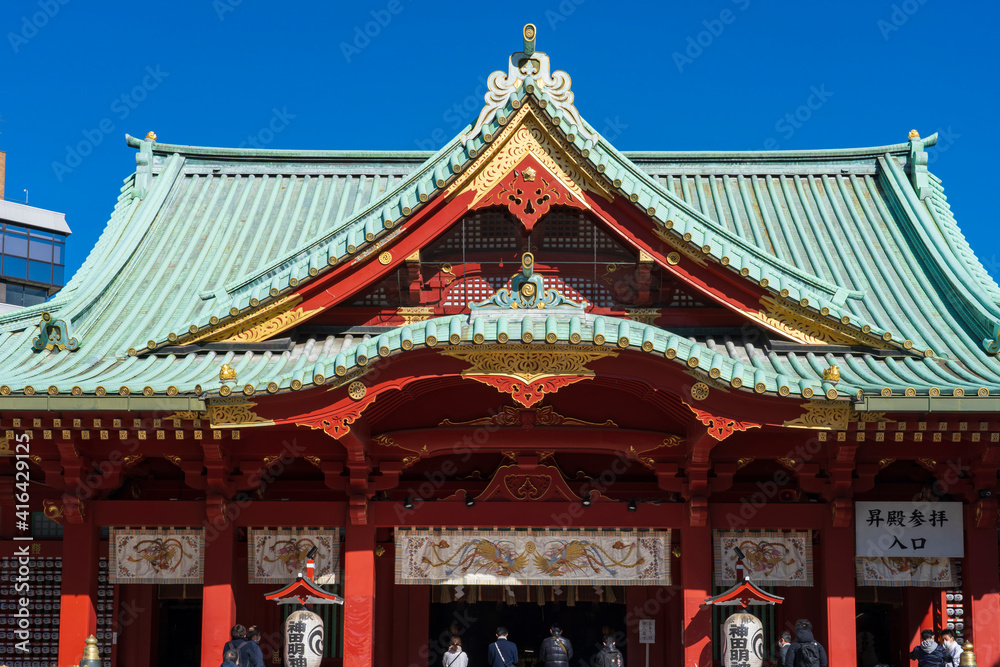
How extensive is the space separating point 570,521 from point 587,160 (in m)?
4.02

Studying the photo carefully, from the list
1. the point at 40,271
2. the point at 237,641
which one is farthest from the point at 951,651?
the point at 40,271

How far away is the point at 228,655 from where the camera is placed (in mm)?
10781

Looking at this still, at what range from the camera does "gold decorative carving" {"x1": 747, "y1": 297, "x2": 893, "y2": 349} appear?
1157 centimetres

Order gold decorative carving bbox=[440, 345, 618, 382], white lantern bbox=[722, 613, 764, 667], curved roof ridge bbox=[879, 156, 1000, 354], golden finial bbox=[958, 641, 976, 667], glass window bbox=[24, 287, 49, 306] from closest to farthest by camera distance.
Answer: golden finial bbox=[958, 641, 976, 667] < gold decorative carving bbox=[440, 345, 618, 382] < white lantern bbox=[722, 613, 764, 667] < curved roof ridge bbox=[879, 156, 1000, 354] < glass window bbox=[24, 287, 49, 306]

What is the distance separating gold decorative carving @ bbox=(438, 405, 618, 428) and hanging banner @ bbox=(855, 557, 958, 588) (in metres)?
3.38

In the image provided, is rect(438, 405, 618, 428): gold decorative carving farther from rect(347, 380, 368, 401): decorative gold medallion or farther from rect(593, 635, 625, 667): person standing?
rect(593, 635, 625, 667): person standing

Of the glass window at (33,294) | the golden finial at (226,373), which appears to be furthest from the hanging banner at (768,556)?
the glass window at (33,294)

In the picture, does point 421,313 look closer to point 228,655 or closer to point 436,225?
point 436,225

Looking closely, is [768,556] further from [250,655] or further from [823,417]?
[250,655]

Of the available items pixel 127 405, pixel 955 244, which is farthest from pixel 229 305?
pixel 955 244

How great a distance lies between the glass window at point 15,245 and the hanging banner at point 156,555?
42665mm

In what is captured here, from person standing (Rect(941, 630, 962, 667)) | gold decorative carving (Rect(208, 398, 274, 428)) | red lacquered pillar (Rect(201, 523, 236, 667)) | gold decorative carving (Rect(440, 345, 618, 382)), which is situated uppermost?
gold decorative carving (Rect(440, 345, 618, 382))

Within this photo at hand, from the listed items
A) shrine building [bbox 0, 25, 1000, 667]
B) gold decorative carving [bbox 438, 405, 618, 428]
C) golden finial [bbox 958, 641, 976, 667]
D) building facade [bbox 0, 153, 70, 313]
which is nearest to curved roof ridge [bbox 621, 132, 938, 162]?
shrine building [bbox 0, 25, 1000, 667]

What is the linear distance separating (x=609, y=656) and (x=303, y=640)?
336cm
